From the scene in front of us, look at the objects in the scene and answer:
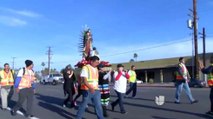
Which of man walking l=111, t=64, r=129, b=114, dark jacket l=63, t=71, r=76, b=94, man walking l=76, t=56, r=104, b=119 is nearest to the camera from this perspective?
man walking l=76, t=56, r=104, b=119

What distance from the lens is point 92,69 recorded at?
10.2 m

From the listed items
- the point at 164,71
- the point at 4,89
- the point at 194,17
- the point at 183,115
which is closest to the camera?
the point at 183,115

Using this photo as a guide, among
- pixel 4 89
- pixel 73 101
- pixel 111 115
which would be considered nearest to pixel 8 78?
pixel 4 89

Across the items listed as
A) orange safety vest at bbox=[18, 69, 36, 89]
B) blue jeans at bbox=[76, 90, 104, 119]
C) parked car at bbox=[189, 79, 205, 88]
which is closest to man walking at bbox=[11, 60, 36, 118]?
orange safety vest at bbox=[18, 69, 36, 89]

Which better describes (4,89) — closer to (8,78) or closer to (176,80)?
(8,78)

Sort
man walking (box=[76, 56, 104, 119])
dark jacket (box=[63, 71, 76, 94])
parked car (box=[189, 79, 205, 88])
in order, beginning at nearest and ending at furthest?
man walking (box=[76, 56, 104, 119]) → dark jacket (box=[63, 71, 76, 94]) → parked car (box=[189, 79, 205, 88])

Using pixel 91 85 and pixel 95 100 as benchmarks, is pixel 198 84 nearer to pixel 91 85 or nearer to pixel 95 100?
pixel 95 100

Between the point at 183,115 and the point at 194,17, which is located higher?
the point at 194,17

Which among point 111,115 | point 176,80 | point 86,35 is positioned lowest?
point 111,115

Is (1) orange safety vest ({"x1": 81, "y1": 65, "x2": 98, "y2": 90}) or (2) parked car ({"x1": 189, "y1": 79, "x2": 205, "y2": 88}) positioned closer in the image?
(1) orange safety vest ({"x1": 81, "y1": 65, "x2": 98, "y2": 90})

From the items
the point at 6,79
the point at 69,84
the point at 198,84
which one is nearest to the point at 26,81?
the point at 6,79

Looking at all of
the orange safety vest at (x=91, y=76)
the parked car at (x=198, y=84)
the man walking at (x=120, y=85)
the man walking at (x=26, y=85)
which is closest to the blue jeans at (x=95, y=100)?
the orange safety vest at (x=91, y=76)

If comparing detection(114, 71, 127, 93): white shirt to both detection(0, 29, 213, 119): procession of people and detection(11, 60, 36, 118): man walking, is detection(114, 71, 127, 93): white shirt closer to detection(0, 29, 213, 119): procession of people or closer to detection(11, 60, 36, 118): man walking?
detection(0, 29, 213, 119): procession of people

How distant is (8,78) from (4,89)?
44 centimetres
